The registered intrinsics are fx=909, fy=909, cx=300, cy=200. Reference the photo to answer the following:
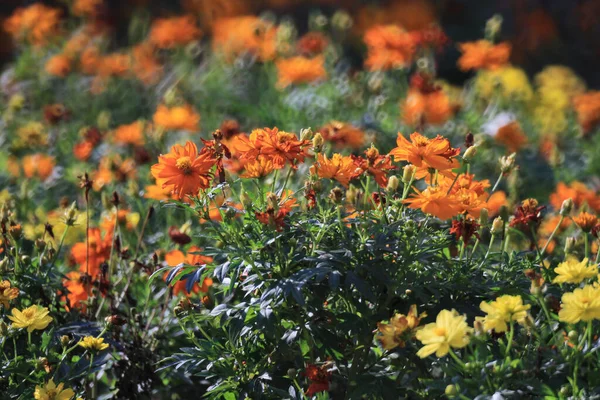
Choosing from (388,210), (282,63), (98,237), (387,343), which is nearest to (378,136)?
(282,63)

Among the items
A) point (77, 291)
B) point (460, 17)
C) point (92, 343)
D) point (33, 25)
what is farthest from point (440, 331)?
point (460, 17)

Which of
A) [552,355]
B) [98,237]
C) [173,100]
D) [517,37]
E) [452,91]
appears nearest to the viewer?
[552,355]

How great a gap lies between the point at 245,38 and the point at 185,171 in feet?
11.0

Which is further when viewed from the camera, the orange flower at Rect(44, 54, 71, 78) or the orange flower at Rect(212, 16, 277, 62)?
the orange flower at Rect(44, 54, 71, 78)

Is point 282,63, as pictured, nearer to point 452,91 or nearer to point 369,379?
point 452,91

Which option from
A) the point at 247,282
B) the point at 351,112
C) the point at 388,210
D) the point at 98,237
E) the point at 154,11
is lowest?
the point at 154,11

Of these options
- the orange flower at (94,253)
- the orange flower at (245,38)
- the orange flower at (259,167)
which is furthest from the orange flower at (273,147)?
the orange flower at (245,38)

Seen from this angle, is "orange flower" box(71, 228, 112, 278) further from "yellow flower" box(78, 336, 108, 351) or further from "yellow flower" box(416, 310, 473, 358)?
"yellow flower" box(416, 310, 473, 358)

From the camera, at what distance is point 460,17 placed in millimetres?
7664

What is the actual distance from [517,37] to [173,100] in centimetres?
406

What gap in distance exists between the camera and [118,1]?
Result: 7.62m

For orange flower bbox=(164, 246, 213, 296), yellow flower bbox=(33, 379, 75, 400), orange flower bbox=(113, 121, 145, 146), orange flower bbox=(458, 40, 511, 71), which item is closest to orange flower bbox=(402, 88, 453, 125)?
orange flower bbox=(458, 40, 511, 71)

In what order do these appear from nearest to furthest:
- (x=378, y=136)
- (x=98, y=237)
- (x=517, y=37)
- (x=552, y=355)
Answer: (x=552, y=355) < (x=98, y=237) < (x=378, y=136) < (x=517, y=37)

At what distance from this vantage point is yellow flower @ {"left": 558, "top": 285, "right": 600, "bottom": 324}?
61.0 inches
